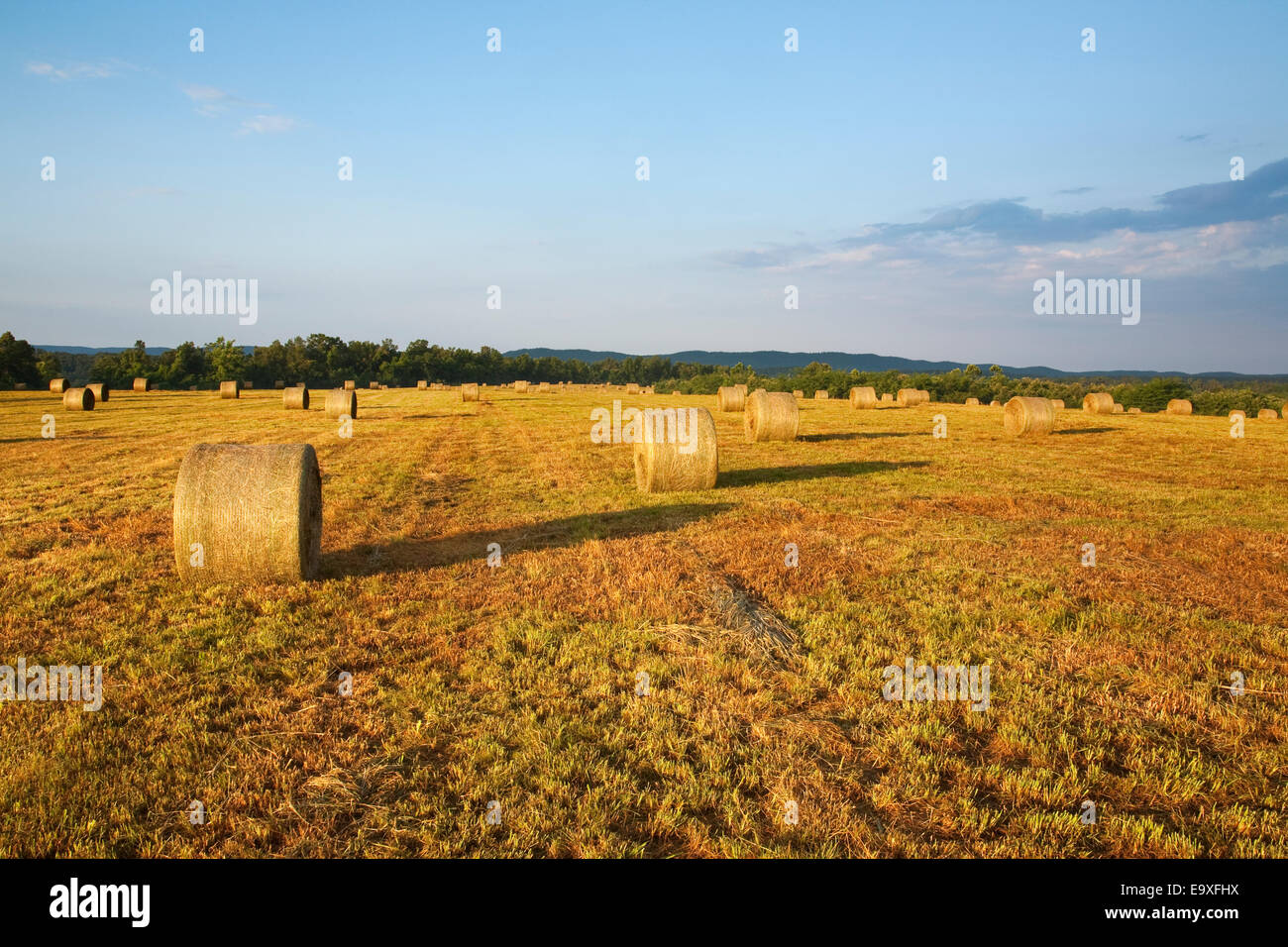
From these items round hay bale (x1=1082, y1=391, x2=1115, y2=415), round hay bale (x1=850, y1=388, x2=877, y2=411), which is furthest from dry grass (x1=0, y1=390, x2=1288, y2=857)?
round hay bale (x1=1082, y1=391, x2=1115, y2=415)

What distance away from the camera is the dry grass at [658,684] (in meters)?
3.76

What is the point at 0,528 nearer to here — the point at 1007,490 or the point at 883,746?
the point at 883,746

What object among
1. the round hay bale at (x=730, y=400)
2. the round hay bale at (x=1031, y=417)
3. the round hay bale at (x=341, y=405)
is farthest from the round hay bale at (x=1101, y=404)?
the round hay bale at (x=341, y=405)

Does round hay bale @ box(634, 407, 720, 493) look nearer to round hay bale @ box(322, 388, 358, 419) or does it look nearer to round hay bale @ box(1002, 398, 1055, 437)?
round hay bale @ box(1002, 398, 1055, 437)

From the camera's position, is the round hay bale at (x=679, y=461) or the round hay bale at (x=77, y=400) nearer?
the round hay bale at (x=679, y=461)

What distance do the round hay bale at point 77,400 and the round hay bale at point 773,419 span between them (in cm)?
3479

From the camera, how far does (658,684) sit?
5.48 m

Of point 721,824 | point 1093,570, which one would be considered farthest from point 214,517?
point 1093,570

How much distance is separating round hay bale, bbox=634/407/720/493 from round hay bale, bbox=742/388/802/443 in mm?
8645

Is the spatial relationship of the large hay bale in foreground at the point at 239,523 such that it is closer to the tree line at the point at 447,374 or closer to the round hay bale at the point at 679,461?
the round hay bale at the point at 679,461

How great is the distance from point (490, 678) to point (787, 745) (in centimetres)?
238

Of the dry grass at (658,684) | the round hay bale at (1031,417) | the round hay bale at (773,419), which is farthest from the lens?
the round hay bale at (1031,417)

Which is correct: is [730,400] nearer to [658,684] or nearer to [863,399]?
[863,399]

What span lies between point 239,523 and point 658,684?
5.29 m
